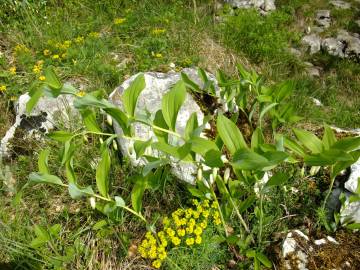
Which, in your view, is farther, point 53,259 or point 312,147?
point 53,259

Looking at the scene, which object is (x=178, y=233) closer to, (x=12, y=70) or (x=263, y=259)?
(x=263, y=259)

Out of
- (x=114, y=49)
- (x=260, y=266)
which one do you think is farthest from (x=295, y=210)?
(x=114, y=49)

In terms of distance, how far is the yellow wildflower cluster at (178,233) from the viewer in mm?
2158

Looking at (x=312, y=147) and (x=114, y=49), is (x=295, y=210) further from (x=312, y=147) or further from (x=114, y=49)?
(x=114, y=49)

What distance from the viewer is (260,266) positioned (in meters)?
2.21

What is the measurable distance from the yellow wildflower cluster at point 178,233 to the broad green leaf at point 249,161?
756 millimetres

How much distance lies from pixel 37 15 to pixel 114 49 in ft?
4.31

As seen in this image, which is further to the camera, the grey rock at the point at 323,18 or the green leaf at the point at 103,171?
the grey rock at the point at 323,18

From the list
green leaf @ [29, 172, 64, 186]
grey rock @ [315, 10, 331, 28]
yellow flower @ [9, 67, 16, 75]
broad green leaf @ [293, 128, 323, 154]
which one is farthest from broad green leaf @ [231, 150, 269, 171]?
grey rock @ [315, 10, 331, 28]

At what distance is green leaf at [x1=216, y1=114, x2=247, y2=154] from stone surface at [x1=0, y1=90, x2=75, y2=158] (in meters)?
1.70

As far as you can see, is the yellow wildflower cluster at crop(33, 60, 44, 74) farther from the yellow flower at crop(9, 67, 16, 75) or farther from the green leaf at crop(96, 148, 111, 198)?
the green leaf at crop(96, 148, 111, 198)

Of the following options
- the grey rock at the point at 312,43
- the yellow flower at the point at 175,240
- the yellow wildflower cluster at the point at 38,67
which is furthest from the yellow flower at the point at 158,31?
the grey rock at the point at 312,43

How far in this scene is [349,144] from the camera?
1.73m

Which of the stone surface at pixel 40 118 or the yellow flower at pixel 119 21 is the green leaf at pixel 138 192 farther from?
the yellow flower at pixel 119 21
